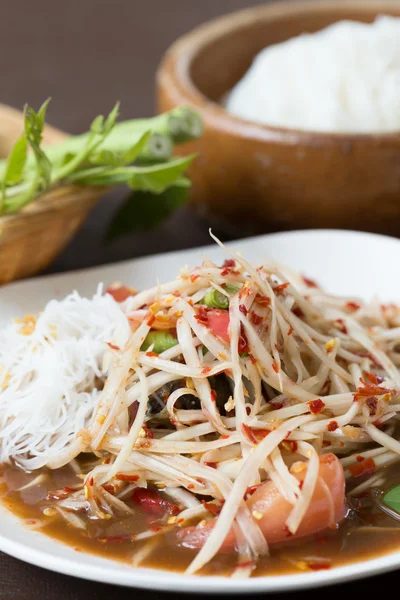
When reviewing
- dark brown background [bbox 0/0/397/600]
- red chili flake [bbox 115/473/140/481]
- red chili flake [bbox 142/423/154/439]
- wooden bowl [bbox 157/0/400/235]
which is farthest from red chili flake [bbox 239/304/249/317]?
dark brown background [bbox 0/0/397/600]

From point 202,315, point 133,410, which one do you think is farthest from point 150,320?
point 133,410

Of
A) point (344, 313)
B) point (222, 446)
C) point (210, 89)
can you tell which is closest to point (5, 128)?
point (210, 89)

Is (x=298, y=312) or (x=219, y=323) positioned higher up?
(x=219, y=323)

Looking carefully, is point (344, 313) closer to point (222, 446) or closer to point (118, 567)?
point (222, 446)

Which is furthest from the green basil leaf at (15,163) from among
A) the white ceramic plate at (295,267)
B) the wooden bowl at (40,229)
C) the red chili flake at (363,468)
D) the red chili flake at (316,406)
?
the red chili flake at (363,468)

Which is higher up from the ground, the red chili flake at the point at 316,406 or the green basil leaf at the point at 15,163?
the green basil leaf at the point at 15,163

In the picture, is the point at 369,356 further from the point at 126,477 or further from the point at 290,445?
the point at 126,477

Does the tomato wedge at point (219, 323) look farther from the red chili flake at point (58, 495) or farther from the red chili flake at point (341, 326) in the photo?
the red chili flake at point (58, 495)
